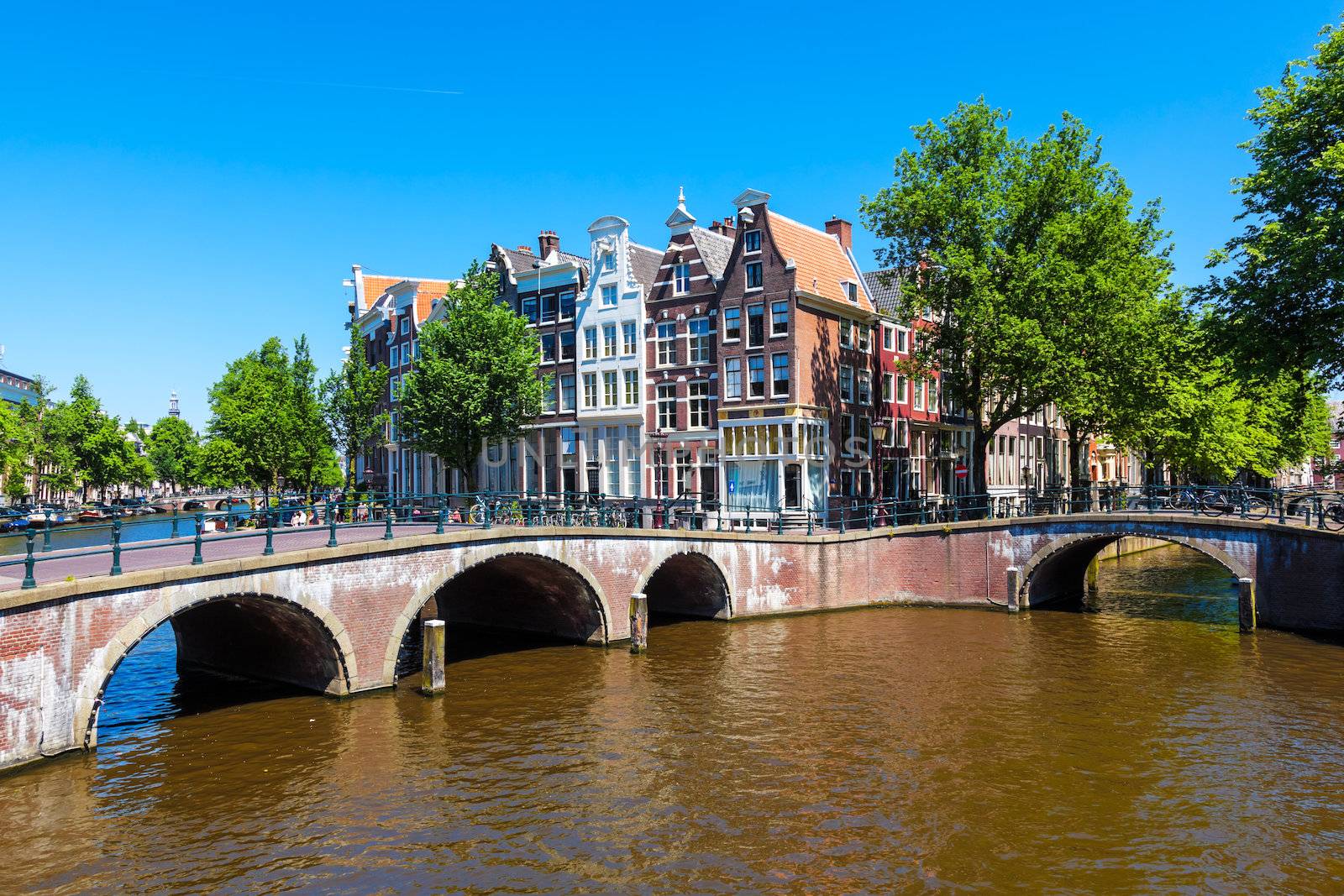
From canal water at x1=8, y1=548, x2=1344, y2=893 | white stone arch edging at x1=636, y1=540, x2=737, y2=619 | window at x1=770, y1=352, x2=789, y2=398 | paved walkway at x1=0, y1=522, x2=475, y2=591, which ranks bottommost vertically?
canal water at x1=8, y1=548, x2=1344, y2=893

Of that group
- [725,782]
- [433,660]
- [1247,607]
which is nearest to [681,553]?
[433,660]

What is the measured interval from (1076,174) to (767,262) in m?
12.8

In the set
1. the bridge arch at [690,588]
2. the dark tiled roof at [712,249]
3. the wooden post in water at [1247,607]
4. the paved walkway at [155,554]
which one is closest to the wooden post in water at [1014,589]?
the wooden post in water at [1247,607]

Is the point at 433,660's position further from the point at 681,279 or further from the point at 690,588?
the point at 681,279

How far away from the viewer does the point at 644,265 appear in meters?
44.8

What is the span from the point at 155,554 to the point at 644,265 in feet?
94.3

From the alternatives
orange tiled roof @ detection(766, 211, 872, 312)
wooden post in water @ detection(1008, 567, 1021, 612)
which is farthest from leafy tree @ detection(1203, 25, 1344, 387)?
orange tiled roof @ detection(766, 211, 872, 312)

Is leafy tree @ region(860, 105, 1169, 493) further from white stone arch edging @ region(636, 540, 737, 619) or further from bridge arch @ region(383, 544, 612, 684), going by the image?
bridge arch @ region(383, 544, 612, 684)

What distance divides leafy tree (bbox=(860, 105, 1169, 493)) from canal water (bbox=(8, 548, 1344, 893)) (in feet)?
44.6

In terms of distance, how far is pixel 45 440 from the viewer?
8488 cm

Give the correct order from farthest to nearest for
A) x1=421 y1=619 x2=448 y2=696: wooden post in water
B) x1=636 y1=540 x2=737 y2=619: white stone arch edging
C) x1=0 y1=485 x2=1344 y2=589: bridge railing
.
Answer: x1=636 y1=540 x2=737 y2=619: white stone arch edging, x1=421 y1=619 x2=448 y2=696: wooden post in water, x1=0 y1=485 x2=1344 y2=589: bridge railing

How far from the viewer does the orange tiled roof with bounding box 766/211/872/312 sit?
38719 mm

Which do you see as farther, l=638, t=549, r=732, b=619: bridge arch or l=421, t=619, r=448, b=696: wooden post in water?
l=638, t=549, r=732, b=619: bridge arch

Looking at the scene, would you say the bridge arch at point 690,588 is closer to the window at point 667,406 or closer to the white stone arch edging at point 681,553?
the white stone arch edging at point 681,553
